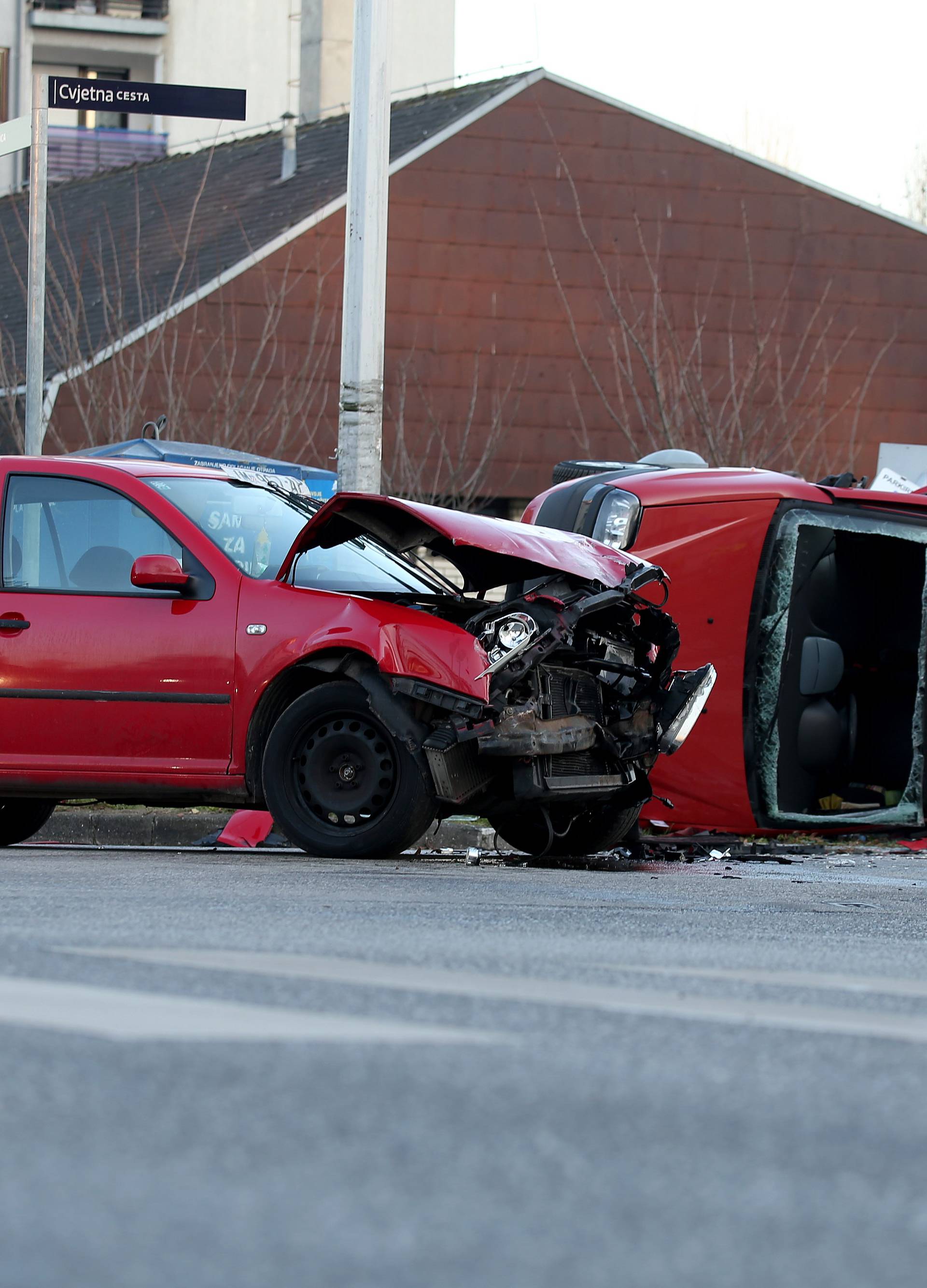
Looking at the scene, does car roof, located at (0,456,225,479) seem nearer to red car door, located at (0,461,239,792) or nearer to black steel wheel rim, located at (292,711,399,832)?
red car door, located at (0,461,239,792)

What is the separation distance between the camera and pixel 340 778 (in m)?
7.84

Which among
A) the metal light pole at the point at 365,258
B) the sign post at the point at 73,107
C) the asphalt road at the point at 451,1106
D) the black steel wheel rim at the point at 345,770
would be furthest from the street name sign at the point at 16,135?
the asphalt road at the point at 451,1106

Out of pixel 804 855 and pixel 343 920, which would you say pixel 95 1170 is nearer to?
pixel 343 920

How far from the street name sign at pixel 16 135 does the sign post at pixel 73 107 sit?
2cm

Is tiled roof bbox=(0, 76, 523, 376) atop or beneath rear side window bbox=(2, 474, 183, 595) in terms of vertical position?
atop

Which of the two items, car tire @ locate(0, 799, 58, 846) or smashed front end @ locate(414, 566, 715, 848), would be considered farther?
car tire @ locate(0, 799, 58, 846)

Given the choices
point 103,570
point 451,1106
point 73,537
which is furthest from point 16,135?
point 451,1106

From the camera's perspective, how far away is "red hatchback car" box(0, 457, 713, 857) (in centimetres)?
774

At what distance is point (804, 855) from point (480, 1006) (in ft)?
23.0

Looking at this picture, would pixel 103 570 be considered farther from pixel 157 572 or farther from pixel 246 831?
pixel 246 831

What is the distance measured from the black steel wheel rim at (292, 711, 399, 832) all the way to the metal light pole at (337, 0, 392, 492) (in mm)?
4509

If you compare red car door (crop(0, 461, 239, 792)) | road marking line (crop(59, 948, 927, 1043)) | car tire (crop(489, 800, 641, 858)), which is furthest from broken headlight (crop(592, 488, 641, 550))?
road marking line (crop(59, 948, 927, 1043))

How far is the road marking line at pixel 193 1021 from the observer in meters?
3.02

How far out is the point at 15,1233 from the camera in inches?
77.2
